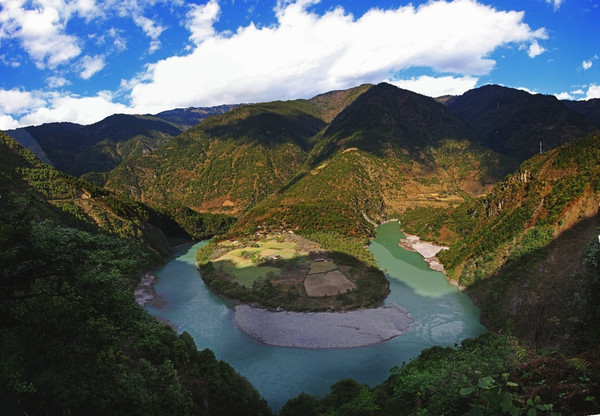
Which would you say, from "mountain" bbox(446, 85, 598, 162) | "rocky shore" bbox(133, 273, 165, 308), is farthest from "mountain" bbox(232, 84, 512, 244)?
"rocky shore" bbox(133, 273, 165, 308)

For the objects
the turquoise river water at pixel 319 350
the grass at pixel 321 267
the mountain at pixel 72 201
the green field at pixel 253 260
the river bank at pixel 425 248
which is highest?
the mountain at pixel 72 201

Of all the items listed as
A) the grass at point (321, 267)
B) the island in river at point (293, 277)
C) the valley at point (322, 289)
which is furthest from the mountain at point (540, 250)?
the grass at point (321, 267)

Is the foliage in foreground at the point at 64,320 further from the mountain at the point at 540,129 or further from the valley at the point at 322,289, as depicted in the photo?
the mountain at the point at 540,129

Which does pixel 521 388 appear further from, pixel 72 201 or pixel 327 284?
pixel 72 201

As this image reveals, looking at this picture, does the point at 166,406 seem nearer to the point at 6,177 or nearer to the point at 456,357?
the point at 456,357

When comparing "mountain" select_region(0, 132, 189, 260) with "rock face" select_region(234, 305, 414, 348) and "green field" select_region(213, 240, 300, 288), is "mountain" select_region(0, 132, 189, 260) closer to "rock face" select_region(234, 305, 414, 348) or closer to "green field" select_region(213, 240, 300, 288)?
"green field" select_region(213, 240, 300, 288)

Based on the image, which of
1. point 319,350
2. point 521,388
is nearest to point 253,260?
point 319,350
